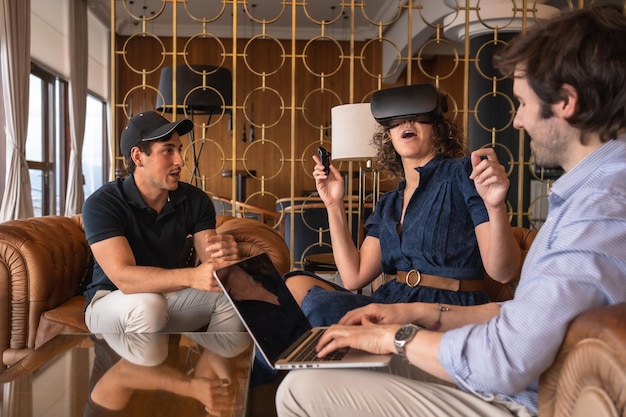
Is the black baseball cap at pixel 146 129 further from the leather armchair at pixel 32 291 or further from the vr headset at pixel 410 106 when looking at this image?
the vr headset at pixel 410 106

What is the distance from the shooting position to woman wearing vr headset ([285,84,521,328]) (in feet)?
6.63

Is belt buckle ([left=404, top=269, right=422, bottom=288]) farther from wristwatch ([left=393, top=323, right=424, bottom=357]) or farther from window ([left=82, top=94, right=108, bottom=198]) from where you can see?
window ([left=82, top=94, right=108, bottom=198])

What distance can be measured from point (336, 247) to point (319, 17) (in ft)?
25.7

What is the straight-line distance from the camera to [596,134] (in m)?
1.14

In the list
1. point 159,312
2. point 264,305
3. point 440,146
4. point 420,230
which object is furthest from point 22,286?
point 440,146

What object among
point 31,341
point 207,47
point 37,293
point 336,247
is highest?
point 207,47

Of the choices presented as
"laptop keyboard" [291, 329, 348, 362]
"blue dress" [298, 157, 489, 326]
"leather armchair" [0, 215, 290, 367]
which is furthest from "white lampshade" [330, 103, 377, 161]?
"laptop keyboard" [291, 329, 348, 362]

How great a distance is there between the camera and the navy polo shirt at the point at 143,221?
8.23ft

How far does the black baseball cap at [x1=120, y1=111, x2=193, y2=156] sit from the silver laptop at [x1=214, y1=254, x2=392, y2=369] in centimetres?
116

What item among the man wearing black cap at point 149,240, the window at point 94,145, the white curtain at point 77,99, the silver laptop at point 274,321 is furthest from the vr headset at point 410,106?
the window at point 94,145

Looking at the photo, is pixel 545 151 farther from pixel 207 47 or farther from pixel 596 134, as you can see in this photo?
pixel 207 47

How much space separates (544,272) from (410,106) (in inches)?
54.3

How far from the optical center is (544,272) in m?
1.02

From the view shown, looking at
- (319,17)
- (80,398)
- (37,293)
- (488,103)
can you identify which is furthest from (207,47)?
(80,398)
